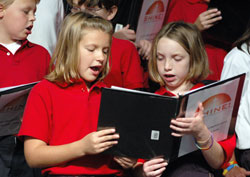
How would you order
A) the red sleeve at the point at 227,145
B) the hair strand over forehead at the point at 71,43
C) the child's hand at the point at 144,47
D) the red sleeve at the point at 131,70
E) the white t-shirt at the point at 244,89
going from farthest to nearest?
the child's hand at the point at 144,47 → the red sleeve at the point at 131,70 → the white t-shirt at the point at 244,89 → the red sleeve at the point at 227,145 → the hair strand over forehead at the point at 71,43

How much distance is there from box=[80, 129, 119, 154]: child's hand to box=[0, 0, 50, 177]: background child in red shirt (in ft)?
1.68

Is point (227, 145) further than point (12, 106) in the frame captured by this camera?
Yes

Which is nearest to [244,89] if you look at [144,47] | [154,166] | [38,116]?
[144,47]

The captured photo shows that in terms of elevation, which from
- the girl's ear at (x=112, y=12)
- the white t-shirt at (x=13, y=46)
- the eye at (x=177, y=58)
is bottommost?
the white t-shirt at (x=13, y=46)

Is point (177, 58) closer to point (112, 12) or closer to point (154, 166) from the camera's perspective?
point (154, 166)

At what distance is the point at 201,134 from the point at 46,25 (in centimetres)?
149

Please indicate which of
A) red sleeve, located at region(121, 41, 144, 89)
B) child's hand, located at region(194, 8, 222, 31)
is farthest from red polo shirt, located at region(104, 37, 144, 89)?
child's hand, located at region(194, 8, 222, 31)

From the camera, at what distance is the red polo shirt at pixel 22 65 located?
2330 millimetres

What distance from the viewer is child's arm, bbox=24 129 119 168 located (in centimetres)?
187

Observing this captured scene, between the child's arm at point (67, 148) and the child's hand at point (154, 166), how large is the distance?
22 centimetres

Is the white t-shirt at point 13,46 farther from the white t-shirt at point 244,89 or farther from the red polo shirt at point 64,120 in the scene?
the white t-shirt at point 244,89

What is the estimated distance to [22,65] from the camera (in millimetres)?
2395

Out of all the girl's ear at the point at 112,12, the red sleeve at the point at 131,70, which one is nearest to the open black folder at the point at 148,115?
the red sleeve at the point at 131,70

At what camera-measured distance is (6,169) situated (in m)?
2.23
